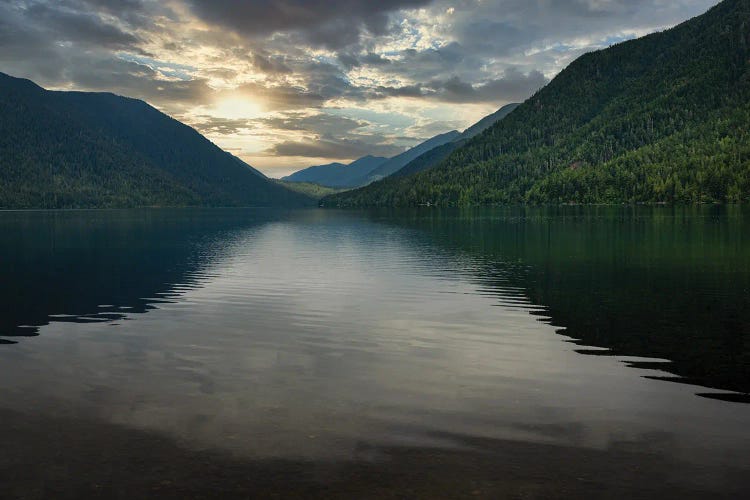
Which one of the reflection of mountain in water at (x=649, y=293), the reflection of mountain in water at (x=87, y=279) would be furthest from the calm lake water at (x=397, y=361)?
the reflection of mountain in water at (x=87, y=279)

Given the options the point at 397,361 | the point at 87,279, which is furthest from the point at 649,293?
the point at 87,279

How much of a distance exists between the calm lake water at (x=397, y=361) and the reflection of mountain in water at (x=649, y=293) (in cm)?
21

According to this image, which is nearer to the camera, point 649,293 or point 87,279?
point 649,293

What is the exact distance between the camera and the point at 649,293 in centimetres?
4512

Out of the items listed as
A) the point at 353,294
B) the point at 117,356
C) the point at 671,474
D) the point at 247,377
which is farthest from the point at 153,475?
the point at 353,294

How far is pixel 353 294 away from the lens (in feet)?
160

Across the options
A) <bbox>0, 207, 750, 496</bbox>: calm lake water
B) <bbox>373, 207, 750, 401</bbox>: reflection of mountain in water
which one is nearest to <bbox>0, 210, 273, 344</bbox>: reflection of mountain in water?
<bbox>0, 207, 750, 496</bbox>: calm lake water

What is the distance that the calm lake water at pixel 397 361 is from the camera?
57.8ft

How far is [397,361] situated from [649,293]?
2664cm

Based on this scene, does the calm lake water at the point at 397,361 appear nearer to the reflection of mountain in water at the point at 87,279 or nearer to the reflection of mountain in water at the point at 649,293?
the reflection of mountain in water at the point at 649,293

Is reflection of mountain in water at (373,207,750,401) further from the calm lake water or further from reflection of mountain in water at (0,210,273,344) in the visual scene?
reflection of mountain in water at (0,210,273,344)

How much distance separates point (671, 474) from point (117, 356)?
23.4 meters

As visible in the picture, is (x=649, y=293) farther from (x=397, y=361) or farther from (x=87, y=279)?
(x=87, y=279)

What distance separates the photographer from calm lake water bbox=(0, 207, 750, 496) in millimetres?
17609
